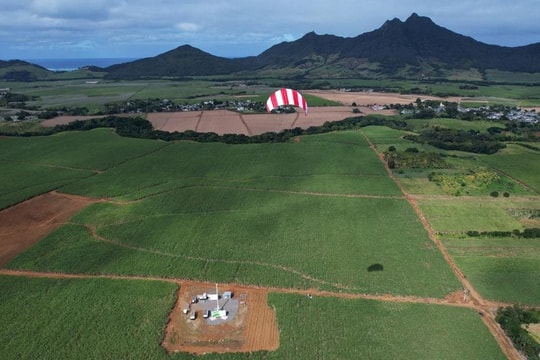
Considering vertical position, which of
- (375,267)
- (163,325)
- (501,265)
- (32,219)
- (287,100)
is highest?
(287,100)

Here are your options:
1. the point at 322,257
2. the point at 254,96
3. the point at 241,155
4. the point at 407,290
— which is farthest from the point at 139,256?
the point at 254,96

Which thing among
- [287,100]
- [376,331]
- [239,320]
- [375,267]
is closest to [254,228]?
[375,267]

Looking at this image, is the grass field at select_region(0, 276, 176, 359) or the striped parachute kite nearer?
the grass field at select_region(0, 276, 176, 359)

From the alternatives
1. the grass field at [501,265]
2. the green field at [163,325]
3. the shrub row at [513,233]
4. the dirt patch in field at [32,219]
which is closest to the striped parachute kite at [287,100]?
the green field at [163,325]

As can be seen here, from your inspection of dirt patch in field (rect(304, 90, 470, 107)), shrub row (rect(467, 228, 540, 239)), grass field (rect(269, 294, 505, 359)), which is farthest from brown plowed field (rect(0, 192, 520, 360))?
dirt patch in field (rect(304, 90, 470, 107))

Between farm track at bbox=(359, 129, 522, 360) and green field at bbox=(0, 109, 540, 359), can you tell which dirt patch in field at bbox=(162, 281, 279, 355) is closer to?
green field at bbox=(0, 109, 540, 359)

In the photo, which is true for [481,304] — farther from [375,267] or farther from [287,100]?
[287,100]

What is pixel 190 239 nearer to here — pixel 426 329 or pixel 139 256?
pixel 139 256
